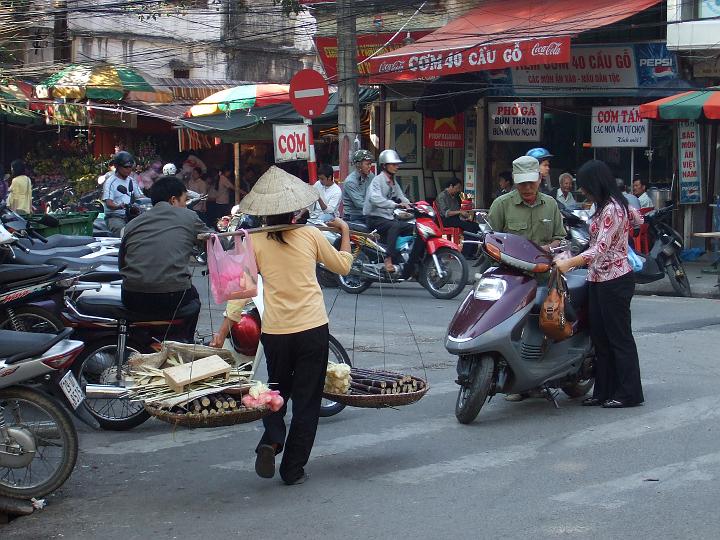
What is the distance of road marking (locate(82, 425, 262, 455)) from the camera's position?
692 cm

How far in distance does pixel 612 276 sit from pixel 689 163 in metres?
11.7

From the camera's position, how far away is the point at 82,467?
6547mm

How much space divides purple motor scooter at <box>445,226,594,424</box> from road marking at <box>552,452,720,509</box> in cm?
137

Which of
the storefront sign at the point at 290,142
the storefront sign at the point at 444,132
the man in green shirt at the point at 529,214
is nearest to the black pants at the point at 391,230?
the storefront sign at the point at 290,142

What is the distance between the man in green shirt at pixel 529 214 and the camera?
7957 millimetres

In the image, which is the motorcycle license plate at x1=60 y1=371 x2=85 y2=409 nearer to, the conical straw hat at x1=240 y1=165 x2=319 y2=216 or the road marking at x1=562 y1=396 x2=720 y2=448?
the conical straw hat at x1=240 y1=165 x2=319 y2=216

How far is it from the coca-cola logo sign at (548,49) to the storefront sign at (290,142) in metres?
4.79

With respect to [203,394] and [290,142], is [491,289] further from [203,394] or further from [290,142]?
[290,142]

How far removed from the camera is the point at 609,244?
297 inches

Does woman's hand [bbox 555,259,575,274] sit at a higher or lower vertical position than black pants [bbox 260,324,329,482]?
higher

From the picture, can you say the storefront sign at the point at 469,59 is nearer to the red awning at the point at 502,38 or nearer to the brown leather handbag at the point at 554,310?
the red awning at the point at 502,38

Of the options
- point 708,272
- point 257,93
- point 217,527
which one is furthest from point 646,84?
point 217,527

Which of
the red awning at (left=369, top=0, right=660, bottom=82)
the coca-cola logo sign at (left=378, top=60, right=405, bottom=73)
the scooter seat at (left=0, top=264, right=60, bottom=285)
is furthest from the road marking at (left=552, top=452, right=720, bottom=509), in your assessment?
the coca-cola logo sign at (left=378, top=60, right=405, bottom=73)

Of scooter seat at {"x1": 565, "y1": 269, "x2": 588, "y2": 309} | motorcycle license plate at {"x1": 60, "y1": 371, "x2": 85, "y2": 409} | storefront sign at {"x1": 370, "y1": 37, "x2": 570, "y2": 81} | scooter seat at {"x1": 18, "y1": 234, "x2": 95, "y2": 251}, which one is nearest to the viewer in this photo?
motorcycle license plate at {"x1": 60, "y1": 371, "x2": 85, "y2": 409}
